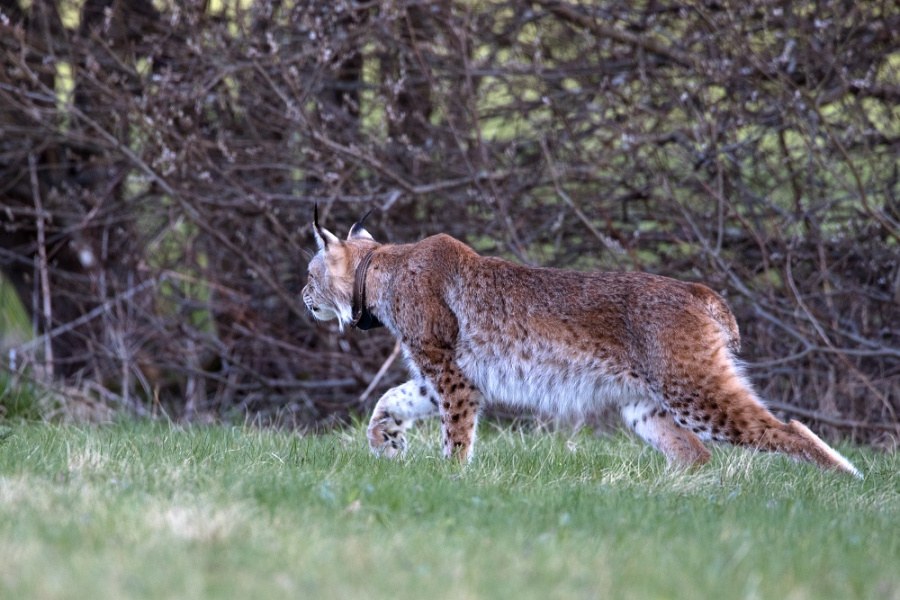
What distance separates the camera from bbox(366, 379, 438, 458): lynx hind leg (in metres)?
6.33

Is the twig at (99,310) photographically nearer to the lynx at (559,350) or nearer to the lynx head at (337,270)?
the lynx head at (337,270)

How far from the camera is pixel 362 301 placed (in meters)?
6.67

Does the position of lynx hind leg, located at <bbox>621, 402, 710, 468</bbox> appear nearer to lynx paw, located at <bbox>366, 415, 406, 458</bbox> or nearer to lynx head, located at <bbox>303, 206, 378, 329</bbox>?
lynx paw, located at <bbox>366, 415, 406, 458</bbox>

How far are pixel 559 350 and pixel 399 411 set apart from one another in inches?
41.5

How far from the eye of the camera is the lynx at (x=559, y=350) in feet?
18.5

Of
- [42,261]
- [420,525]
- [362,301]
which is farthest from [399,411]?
[42,261]

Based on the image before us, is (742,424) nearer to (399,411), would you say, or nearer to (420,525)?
(399,411)

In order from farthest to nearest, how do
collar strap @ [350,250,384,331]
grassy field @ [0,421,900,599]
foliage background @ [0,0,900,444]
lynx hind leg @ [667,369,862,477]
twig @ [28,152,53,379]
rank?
1. twig @ [28,152,53,379]
2. foliage background @ [0,0,900,444]
3. collar strap @ [350,250,384,331]
4. lynx hind leg @ [667,369,862,477]
5. grassy field @ [0,421,900,599]

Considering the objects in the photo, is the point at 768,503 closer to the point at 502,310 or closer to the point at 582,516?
the point at 582,516

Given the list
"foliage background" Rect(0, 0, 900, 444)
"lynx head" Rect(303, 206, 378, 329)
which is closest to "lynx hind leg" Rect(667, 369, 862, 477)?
"lynx head" Rect(303, 206, 378, 329)

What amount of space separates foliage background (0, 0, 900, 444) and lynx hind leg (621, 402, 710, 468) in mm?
2429

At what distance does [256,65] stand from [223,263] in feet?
8.81

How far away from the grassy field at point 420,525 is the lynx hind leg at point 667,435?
0.25m

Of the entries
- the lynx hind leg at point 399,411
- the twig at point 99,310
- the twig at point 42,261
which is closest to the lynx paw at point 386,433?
the lynx hind leg at point 399,411
